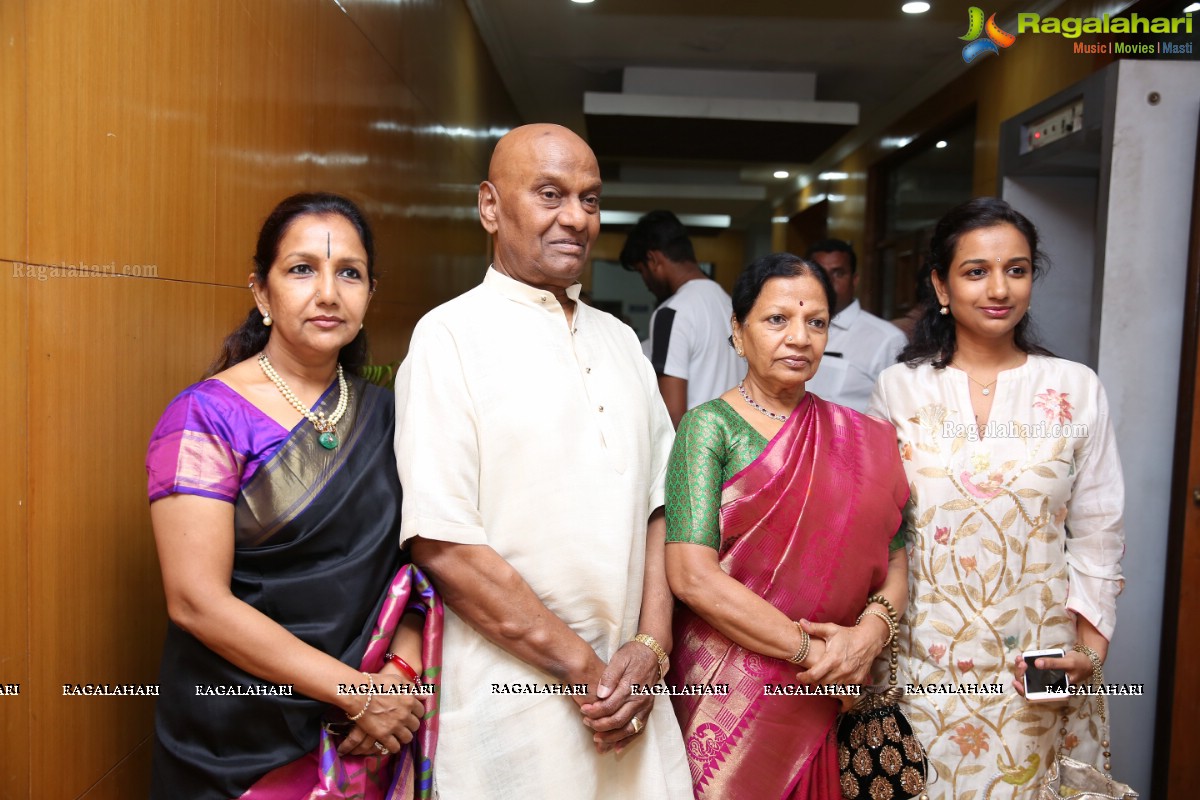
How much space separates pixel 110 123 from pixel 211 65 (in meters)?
0.42

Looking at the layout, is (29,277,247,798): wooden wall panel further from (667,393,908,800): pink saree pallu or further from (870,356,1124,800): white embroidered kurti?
(870,356,1124,800): white embroidered kurti

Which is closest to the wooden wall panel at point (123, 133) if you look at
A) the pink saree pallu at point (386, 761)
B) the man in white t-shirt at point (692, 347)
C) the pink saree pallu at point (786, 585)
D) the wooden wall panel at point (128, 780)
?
the pink saree pallu at point (386, 761)

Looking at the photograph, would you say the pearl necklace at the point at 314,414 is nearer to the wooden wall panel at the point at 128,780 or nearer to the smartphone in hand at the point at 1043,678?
the wooden wall panel at the point at 128,780

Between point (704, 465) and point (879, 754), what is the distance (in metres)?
0.63

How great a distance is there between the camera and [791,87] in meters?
6.25

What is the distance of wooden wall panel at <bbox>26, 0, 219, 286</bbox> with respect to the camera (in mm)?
1240

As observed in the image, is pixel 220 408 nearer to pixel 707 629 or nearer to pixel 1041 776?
pixel 707 629

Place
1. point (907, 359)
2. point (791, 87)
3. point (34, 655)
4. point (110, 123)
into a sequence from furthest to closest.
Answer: point (791, 87), point (907, 359), point (110, 123), point (34, 655)

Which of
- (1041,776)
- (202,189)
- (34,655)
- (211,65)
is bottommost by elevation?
(1041,776)

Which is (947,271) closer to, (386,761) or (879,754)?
(879,754)

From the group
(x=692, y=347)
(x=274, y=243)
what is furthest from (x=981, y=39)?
(x=274, y=243)

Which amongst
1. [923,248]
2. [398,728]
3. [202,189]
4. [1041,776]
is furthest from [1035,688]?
[923,248]

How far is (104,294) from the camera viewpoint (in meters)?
1.38

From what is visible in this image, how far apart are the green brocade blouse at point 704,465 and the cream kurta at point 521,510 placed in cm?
9
